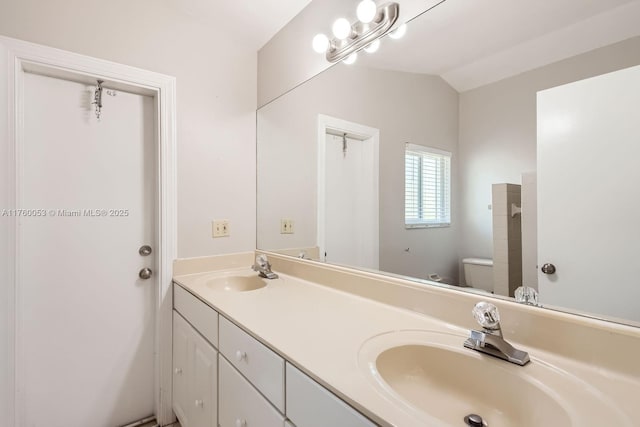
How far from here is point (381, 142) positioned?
4.40ft

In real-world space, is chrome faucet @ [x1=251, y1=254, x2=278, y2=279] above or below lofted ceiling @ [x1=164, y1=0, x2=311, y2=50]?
below

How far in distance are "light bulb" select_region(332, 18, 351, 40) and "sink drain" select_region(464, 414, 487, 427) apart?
150 centimetres

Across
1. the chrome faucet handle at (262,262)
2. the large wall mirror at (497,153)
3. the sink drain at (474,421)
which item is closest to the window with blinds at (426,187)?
the large wall mirror at (497,153)

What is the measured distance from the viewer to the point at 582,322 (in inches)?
28.5

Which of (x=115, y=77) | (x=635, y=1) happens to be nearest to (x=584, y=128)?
(x=635, y=1)

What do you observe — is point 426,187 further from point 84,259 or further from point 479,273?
point 84,259

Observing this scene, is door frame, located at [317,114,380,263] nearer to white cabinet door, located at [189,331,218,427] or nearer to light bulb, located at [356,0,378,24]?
light bulb, located at [356,0,378,24]

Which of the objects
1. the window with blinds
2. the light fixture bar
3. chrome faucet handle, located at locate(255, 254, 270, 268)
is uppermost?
the light fixture bar

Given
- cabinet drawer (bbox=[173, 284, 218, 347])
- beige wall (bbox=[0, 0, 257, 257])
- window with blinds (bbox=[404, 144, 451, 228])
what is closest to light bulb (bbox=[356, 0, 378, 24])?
window with blinds (bbox=[404, 144, 451, 228])

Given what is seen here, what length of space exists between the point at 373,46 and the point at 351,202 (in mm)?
734

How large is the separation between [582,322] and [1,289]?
2.10 meters

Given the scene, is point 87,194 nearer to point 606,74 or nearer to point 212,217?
point 212,217

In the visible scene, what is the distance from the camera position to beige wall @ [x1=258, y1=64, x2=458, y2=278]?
1121 mm

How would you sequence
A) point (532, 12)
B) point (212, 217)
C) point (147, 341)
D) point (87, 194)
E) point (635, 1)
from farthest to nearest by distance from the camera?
point (212, 217), point (147, 341), point (87, 194), point (532, 12), point (635, 1)
